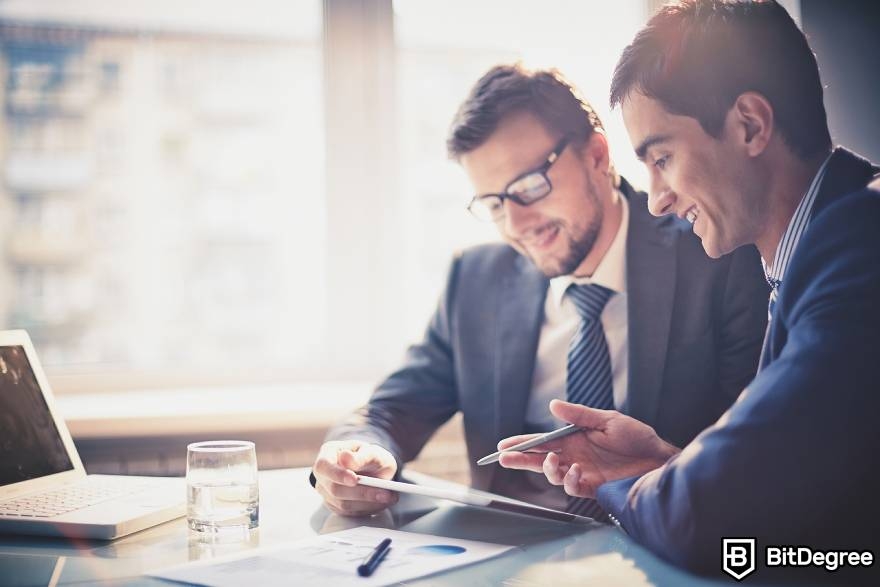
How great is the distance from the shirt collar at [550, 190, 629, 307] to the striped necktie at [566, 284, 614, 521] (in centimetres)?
2

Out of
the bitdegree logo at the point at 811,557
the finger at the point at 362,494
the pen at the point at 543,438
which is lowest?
the finger at the point at 362,494

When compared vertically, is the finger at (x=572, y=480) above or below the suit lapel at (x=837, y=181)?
below

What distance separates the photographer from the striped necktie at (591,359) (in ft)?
4.72

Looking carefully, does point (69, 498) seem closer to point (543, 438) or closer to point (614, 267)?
point (543, 438)

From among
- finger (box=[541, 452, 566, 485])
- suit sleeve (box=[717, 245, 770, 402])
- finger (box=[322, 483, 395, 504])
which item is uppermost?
suit sleeve (box=[717, 245, 770, 402])

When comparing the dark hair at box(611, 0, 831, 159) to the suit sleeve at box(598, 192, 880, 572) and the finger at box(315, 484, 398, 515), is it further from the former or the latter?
the finger at box(315, 484, 398, 515)

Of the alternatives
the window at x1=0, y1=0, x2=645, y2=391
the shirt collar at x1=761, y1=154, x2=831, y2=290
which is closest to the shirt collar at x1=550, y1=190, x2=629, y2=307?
the shirt collar at x1=761, y1=154, x2=831, y2=290

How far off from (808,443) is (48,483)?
1061 millimetres

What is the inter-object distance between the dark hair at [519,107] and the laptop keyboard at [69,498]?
92 cm

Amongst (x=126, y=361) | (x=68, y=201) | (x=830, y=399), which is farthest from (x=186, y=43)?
(x=830, y=399)

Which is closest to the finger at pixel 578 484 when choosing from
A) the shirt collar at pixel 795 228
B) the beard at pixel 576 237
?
the shirt collar at pixel 795 228

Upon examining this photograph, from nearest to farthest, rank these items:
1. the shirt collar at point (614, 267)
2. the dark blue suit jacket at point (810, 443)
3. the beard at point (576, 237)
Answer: the dark blue suit jacket at point (810, 443), the shirt collar at point (614, 267), the beard at point (576, 237)

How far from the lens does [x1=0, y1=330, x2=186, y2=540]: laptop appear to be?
1.00 meters

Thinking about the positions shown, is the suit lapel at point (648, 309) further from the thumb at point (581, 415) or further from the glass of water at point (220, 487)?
the glass of water at point (220, 487)
